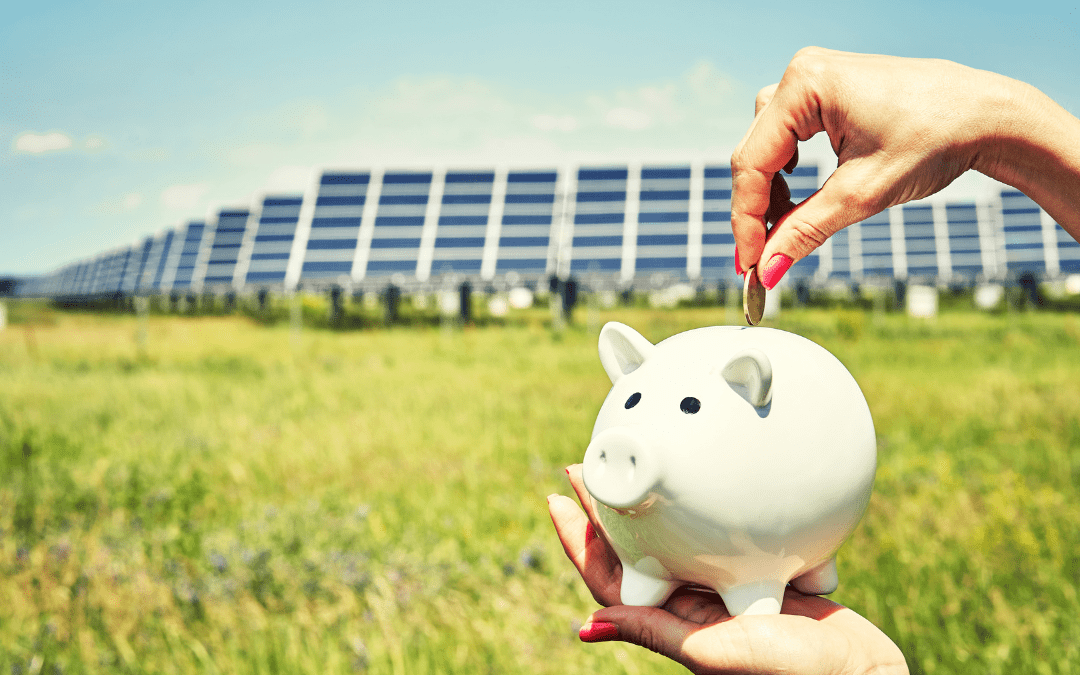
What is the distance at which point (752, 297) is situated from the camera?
1.35 m

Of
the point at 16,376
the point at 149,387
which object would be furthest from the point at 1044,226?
the point at 16,376

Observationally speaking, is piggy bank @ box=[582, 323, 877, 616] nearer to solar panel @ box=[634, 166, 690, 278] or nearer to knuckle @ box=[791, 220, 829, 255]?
knuckle @ box=[791, 220, 829, 255]

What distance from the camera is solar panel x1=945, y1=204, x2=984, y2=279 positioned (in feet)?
49.9

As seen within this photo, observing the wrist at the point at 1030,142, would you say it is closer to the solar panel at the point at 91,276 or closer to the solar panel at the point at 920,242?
the solar panel at the point at 920,242

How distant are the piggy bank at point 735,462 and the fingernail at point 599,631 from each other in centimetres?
13

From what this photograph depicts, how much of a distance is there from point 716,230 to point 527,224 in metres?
3.57

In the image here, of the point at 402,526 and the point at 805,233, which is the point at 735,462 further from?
the point at 402,526

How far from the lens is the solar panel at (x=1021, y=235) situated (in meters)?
15.5

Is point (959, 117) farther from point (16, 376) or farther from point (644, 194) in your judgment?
point (644, 194)

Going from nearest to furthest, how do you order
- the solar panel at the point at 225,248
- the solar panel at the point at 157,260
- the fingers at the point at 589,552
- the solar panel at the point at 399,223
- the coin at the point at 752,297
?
the coin at the point at 752,297 → the fingers at the point at 589,552 → the solar panel at the point at 399,223 → the solar panel at the point at 225,248 → the solar panel at the point at 157,260

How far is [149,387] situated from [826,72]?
676 cm

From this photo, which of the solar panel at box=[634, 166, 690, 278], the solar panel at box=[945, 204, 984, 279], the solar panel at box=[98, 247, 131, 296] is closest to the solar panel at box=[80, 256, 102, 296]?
the solar panel at box=[98, 247, 131, 296]

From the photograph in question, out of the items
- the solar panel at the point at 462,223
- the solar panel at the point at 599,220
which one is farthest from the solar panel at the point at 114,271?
the solar panel at the point at 599,220

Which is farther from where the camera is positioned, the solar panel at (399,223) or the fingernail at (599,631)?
the solar panel at (399,223)
